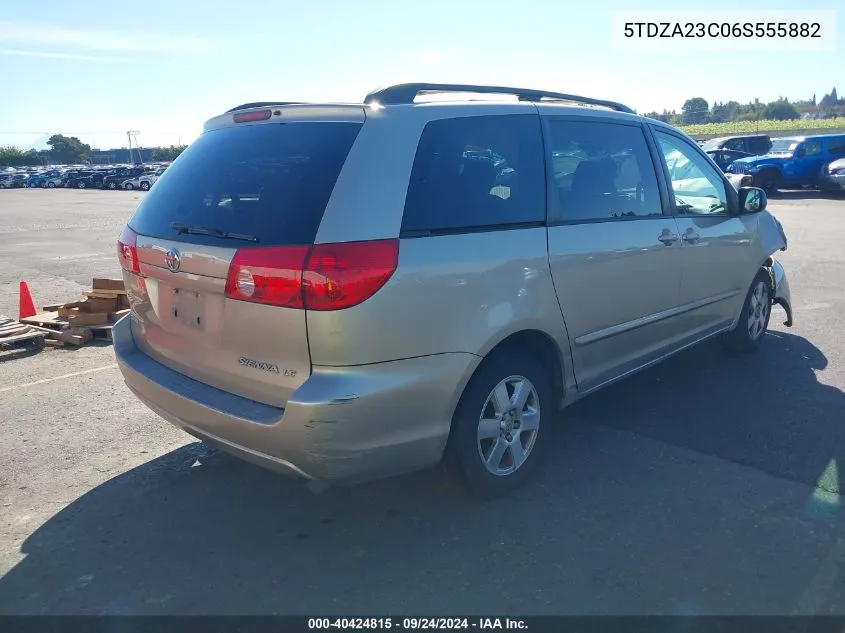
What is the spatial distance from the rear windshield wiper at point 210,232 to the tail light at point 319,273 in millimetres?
84

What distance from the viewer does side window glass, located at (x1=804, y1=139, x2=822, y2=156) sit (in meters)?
22.3

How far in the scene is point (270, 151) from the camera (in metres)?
3.22

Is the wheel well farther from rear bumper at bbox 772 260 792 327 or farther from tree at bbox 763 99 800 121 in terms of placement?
tree at bbox 763 99 800 121

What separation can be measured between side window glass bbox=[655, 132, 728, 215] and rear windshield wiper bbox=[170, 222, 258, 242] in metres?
2.98

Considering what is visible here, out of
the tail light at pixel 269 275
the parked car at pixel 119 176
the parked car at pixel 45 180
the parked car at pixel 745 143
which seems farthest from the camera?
the parked car at pixel 45 180

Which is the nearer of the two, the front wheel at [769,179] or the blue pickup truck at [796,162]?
the blue pickup truck at [796,162]

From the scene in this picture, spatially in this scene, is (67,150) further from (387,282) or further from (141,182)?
(387,282)

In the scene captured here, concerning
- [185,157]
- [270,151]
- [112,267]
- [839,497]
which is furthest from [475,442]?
[112,267]

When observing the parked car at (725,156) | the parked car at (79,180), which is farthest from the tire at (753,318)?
the parked car at (79,180)

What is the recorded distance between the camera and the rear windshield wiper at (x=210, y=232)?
9.82ft

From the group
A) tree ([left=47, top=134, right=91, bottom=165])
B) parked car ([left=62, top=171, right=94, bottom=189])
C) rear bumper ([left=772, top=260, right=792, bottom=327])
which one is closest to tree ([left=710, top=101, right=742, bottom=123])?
parked car ([left=62, top=171, right=94, bottom=189])

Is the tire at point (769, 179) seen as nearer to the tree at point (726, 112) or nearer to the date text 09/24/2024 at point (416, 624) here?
the date text 09/24/2024 at point (416, 624)

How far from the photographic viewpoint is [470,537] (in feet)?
10.8

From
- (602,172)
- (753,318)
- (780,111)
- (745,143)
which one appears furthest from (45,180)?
(780,111)
